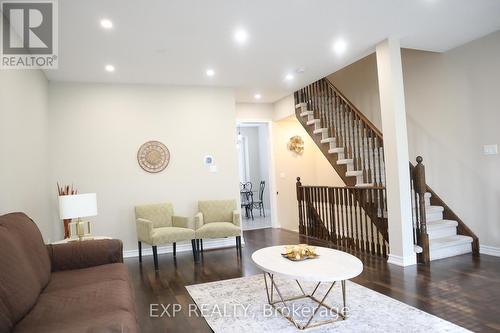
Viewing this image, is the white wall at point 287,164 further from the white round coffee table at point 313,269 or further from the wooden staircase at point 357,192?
the white round coffee table at point 313,269

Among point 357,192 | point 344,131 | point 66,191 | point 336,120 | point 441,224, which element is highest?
point 336,120

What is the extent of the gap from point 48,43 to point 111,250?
2.60m

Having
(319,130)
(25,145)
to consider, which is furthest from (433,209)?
(25,145)

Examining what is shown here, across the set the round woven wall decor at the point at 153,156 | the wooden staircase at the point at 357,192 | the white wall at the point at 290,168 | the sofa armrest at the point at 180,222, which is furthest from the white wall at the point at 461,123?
the round woven wall decor at the point at 153,156

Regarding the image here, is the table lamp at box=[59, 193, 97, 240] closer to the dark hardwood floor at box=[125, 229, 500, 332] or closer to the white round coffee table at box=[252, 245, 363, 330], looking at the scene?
the dark hardwood floor at box=[125, 229, 500, 332]

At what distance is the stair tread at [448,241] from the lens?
4422 millimetres

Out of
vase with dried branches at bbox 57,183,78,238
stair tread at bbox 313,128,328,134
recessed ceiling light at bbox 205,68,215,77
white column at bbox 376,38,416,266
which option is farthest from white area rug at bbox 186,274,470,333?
stair tread at bbox 313,128,328,134

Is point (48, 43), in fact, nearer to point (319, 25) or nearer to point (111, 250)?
point (111, 250)

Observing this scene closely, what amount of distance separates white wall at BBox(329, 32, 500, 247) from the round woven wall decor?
418 cm

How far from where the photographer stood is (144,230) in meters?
4.89

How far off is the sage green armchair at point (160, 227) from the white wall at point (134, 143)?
11.0 inches

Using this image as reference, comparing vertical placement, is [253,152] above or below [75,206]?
above

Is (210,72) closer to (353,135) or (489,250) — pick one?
(353,135)

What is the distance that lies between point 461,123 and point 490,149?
0.56 meters
